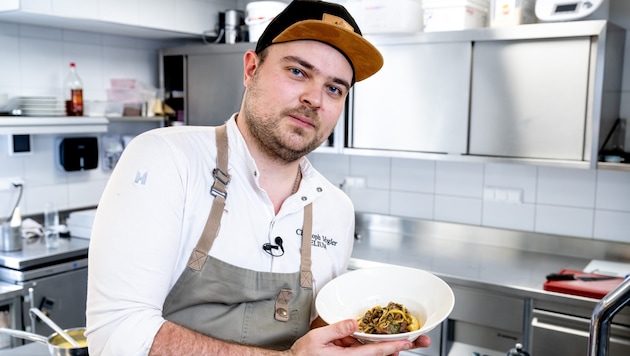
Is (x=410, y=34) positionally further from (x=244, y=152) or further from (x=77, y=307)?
(x=77, y=307)

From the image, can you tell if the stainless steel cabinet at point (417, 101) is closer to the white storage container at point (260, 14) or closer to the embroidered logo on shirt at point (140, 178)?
the white storage container at point (260, 14)

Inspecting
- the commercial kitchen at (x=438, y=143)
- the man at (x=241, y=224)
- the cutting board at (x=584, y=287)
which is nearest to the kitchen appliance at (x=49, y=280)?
the commercial kitchen at (x=438, y=143)

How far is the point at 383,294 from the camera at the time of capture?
1515 millimetres

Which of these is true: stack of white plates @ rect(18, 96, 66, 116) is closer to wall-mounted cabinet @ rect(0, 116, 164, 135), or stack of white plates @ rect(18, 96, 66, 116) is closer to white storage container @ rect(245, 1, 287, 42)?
wall-mounted cabinet @ rect(0, 116, 164, 135)

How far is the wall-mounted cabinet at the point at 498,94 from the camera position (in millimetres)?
2490

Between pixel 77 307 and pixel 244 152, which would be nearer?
pixel 244 152

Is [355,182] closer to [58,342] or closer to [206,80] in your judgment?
[206,80]

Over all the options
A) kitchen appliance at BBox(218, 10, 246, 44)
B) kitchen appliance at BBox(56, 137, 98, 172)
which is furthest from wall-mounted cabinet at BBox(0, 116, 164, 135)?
kitchen appliance at BBox(218, 10, 246, 44)

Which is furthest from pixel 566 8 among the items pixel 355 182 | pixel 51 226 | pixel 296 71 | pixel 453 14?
pixel 51 226

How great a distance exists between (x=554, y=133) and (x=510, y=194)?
0.57m

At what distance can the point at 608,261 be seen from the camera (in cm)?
279

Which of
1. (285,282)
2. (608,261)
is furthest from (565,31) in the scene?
(285,282)

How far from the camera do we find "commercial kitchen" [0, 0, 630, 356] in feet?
8.22

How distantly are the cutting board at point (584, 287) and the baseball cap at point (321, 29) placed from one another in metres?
1.44
